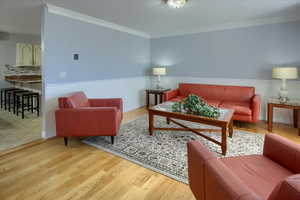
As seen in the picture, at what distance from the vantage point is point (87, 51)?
3928 millimetres

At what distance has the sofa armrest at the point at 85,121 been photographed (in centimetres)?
282

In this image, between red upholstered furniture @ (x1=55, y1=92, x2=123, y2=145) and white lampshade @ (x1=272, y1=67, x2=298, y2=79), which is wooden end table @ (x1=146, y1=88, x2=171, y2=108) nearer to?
red upholstered furniture @ (x1=55, y1=92, x2=123, y2=145)

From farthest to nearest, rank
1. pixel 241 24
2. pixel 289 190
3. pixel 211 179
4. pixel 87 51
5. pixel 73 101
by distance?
pixel 241 24
pixel 87 51
pixel 73 101
pixel 211 179
pixel 289 190

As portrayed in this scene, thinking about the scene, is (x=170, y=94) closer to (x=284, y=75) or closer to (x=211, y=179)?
(x=284, y=75)

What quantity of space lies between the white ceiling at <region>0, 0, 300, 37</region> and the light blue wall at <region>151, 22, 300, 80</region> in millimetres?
258

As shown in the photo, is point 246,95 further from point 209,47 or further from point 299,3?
point 299,3

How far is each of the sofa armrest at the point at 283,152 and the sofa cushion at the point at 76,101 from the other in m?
2.65

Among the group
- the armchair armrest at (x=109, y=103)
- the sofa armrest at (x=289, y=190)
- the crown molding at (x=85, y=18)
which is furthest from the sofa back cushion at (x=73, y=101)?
the sofa armrest at (x=289, y=190)

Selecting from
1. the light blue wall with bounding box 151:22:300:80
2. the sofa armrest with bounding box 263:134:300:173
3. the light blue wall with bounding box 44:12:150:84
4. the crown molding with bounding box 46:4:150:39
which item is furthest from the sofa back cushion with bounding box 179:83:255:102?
the sofa armrest with bounding box 263:134:300:173

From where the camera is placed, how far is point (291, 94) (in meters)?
3.99

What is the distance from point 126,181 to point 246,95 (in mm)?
3457

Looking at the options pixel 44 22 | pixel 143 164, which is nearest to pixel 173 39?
pixel 44 22

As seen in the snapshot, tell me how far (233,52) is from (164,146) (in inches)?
122

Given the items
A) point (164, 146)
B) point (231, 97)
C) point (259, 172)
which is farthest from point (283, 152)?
point (231, 97)
